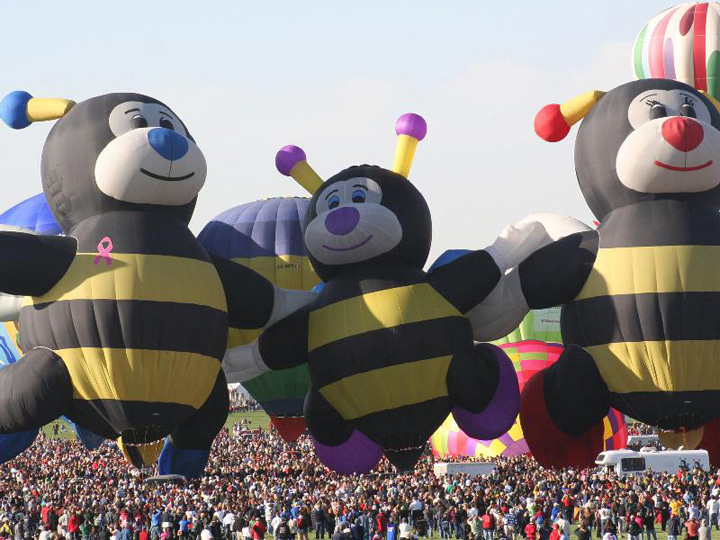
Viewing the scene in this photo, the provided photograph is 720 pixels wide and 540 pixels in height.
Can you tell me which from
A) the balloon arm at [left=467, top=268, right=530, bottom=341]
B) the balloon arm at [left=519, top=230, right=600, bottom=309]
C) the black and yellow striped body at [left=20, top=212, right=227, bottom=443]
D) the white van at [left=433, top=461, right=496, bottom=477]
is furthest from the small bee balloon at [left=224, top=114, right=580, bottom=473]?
the white van at [left=433, top=461, right=496, bottom=477]

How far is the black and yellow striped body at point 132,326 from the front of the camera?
60.4ft

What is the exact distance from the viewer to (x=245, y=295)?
20.1m

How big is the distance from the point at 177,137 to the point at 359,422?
4772mm

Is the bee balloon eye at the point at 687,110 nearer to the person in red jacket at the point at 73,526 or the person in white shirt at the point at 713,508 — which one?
the person in white shirt at the point at 713,508

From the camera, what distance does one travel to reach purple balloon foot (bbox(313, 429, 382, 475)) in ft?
68.9

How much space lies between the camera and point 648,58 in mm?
27719

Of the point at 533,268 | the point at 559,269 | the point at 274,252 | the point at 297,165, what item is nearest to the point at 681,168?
the point at 559,269

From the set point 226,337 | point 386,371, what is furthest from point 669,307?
point 226,337

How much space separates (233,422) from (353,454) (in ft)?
114

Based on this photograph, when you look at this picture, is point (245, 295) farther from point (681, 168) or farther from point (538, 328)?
point (538, 328)

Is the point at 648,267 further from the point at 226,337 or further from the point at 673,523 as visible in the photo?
the point at 226,337

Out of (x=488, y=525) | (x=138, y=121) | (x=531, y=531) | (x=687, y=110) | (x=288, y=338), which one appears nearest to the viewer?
(x=531, y=531)

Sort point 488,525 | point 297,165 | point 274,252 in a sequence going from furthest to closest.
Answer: point 274,252
point 297,165
point 488,525

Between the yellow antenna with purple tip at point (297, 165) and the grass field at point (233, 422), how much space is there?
25.5 m
